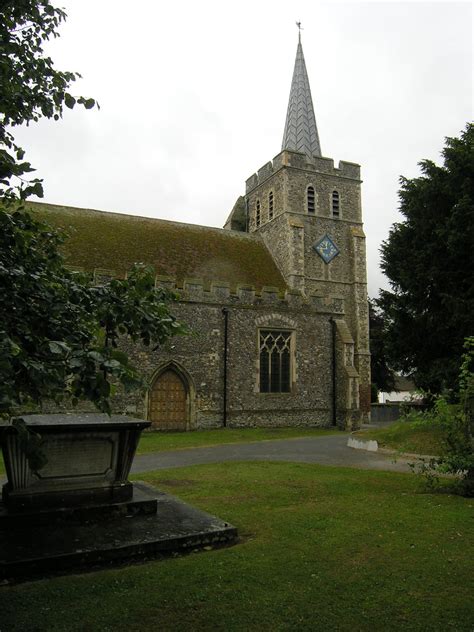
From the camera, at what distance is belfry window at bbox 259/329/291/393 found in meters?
21.2

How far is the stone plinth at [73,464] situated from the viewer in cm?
557

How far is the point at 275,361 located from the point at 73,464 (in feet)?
52.3

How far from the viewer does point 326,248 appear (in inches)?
1094

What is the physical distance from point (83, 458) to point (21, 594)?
215 centimetres

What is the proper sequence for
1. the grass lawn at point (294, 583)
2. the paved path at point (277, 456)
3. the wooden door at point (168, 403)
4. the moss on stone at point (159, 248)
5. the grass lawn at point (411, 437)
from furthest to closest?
the moss on stone at point (159, 248) < the wooden door at point (168, 403) < the grass lawn at point (411, 437) < the paved path at point (277, 456) < the grass lawn at point (294, 583)

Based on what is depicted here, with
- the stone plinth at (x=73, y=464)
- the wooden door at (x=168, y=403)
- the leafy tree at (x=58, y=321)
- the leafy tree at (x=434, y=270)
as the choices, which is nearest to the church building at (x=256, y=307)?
the wooden door at (x=168, y=403)

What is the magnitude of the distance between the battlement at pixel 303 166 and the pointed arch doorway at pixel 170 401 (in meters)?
14.5

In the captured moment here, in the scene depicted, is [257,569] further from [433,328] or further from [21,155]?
[433,328]

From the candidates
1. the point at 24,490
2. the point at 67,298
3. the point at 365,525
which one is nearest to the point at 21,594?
the point at 24,490

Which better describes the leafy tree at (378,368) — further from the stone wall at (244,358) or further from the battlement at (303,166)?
the stone wall at (244,358)

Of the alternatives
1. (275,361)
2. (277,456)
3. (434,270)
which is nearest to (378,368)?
(275,361)

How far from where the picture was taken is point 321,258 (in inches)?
1082

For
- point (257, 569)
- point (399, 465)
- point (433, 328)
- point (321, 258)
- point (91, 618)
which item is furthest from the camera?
point (321, 258)

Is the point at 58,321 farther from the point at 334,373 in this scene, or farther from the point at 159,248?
the point at 334,373
